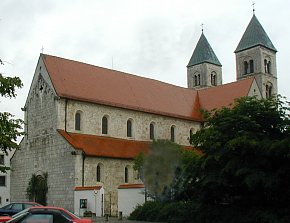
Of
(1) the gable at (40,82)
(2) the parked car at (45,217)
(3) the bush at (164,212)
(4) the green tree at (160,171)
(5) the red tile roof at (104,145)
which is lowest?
(3) the bush at (164,212)

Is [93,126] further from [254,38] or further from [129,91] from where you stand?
[254,38]

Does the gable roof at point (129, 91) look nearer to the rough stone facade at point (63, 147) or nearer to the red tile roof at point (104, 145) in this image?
the rough stone facade at point (63, 147)

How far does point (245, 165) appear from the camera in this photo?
2291cm

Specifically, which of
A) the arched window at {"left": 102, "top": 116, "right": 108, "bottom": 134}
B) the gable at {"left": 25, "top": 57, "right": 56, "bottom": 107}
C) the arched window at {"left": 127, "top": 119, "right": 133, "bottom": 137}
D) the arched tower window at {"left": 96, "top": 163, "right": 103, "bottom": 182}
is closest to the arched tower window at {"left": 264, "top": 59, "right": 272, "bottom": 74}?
the arched window at {"left": 127, "top": 119, "right": 133, "bottom": 137}

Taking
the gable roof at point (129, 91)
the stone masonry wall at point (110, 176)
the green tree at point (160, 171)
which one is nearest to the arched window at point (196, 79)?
the gable roof at point (129, 91)

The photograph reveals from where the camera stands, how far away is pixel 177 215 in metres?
28.2

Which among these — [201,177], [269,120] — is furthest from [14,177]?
[269,120]

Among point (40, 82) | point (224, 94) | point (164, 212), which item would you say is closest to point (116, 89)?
point (40, 82)

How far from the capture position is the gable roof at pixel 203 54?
245ft

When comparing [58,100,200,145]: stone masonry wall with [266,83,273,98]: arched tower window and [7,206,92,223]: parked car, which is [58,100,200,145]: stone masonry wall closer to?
[266,83,273,98]: arched tower window

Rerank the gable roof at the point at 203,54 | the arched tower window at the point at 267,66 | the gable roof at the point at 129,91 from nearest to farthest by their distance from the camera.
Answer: the gable roof at the point at 129,91 < the arched tower window at the point at 267,66 < the gable roof at the point at 203,54

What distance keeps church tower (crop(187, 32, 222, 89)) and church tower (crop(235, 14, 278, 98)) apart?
559 centimetres

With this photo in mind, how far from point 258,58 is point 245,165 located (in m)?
46.6

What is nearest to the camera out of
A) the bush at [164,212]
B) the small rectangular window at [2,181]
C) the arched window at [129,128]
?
the bush at [164,212]
